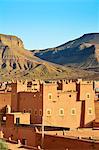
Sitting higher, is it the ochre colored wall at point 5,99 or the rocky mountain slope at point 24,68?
the rocky mountain slope at point 24,68

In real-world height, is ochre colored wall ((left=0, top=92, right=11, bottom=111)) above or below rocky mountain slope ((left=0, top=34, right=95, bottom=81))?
below

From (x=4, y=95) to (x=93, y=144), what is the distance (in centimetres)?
1910

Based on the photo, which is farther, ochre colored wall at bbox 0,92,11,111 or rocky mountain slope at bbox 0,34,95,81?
rocky mountain slope at bbox 0,34,95,81

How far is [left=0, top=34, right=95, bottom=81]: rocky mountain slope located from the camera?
428 feet

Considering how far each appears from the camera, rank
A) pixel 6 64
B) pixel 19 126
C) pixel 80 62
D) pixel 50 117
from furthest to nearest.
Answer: pixel 80 62, pixel 6 64, pixel 50 117, pixel 19 126

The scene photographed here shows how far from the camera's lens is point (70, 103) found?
3966cm

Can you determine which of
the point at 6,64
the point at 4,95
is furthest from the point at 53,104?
the point at 6,64

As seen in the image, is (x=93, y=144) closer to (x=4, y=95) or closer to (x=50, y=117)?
(x=50, y=117)

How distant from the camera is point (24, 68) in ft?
501

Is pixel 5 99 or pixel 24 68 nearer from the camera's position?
pixel 5 99

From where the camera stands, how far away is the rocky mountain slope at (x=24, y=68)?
130375 mm

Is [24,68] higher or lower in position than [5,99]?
higher

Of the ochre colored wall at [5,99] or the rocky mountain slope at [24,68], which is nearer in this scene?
the ochre colored wall at [5,99]

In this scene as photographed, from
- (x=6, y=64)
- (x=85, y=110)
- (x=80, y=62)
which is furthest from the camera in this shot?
(x=80, y=62)
